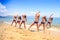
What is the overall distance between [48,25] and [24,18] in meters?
2.31

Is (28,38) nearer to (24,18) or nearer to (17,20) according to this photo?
(24,18)

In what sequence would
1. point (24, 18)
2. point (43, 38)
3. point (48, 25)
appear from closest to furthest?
point (43, 38), point (24, 18), point (48, 25)

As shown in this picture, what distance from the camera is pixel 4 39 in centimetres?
568

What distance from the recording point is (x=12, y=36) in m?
6.02

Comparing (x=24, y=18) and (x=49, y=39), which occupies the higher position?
(x=24, y=18)

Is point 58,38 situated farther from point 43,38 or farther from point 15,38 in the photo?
point 15,38

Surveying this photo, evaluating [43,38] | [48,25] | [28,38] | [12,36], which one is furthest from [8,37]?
[48,25]

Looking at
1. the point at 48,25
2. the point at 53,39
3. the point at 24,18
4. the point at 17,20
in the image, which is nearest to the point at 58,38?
the point at 53,39

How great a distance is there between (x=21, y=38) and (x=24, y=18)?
7.53ft

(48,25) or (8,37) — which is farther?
(48,25)

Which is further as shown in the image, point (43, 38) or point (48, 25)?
point (48, 25)

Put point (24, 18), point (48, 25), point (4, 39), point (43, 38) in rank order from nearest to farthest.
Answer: point (4, 39) < point (43, 38) < point (24, 18) < point (48, 25)

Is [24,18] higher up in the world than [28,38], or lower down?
higher up

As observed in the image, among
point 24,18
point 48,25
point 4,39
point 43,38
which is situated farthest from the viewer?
point 48,25
